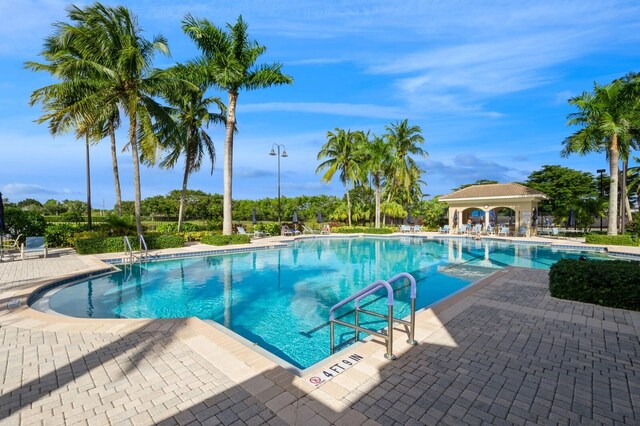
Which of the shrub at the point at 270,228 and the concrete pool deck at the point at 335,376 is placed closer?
the concrete pool deck at the point at 335,376

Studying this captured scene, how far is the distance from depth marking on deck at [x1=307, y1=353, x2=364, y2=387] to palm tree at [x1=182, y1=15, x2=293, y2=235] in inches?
562

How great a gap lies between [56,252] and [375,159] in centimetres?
2189

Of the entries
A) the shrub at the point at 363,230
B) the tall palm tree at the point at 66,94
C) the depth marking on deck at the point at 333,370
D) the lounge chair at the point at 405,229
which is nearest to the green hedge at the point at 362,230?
the shrub at the point at 363,230

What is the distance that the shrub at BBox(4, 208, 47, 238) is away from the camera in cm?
1560

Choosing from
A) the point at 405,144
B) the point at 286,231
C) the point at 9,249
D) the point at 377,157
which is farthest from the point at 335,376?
the point at 405,144

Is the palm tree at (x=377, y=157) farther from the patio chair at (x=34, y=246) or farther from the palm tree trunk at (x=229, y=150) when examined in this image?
the patio chair at (x=34, y=246)

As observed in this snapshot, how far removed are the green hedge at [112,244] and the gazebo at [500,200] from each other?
75.8 feet

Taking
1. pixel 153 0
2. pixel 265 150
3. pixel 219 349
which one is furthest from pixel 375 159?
pixel 219 349

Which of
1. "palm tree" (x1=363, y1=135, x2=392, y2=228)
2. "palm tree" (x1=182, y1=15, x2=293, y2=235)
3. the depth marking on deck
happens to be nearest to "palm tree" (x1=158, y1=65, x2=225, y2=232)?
"palm tree" (x1=182, y1=15, x2=293, y2=235)

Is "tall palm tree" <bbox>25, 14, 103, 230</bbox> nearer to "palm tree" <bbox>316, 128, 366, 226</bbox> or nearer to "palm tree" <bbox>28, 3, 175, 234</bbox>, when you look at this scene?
"palm tree" <bbox>28, 3, 175, 234</bbox>

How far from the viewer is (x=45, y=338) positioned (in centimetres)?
451

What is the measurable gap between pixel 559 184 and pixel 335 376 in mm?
43142

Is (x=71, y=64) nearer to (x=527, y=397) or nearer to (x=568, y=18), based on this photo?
(x=527, y=397)

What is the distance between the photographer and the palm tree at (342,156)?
27.2 m
